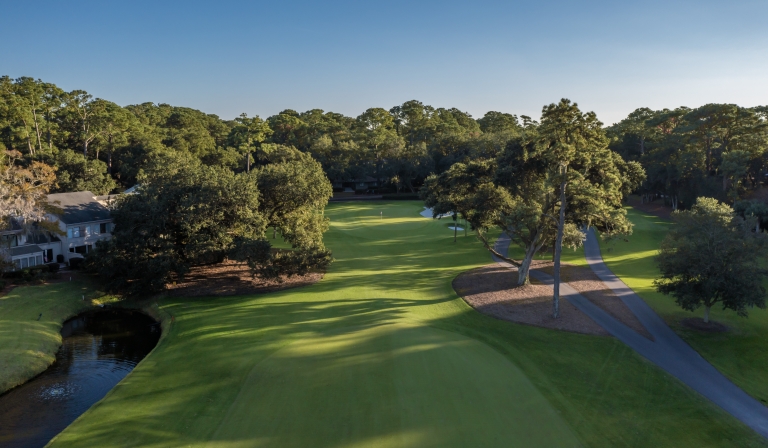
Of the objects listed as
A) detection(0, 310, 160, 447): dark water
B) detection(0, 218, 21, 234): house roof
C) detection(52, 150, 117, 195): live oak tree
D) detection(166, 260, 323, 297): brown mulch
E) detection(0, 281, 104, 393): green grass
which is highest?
detection(52, 150, 117, 195): live oak tree

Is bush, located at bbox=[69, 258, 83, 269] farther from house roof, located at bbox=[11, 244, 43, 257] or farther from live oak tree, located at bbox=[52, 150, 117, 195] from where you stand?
live oak tree, located at bbox=[52, 150, 117, 195]

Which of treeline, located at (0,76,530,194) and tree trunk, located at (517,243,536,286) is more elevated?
treeline, located at (0,76,530,194)

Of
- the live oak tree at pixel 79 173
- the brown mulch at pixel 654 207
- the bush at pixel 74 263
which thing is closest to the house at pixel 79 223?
the bush at pixel 74 263

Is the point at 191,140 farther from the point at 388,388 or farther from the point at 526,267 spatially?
the point at 388,388

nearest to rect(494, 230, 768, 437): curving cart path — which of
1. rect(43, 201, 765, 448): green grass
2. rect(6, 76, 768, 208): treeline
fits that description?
rect(43, 201, 765, 448): green grass

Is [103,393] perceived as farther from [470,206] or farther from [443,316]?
[470,206]

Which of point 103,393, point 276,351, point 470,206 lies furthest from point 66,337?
point 470,206
